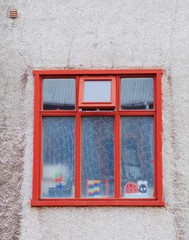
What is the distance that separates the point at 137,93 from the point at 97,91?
576 millimetres

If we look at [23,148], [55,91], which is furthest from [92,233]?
[55,91]

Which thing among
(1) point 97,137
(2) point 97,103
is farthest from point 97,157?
(2) point 97,103

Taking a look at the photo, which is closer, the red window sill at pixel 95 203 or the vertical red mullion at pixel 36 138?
the red window sill at pixel 95 203

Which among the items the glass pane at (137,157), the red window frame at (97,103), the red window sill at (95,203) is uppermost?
the red window frame at (97,103)

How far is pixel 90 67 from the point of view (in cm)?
895

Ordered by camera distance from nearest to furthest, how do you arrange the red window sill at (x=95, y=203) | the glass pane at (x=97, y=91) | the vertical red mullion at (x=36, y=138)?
the red window sill at (x=95, y=203)
the vertical red mullion at (x=36, y=138)
the glass pane at (x=97, y=91)

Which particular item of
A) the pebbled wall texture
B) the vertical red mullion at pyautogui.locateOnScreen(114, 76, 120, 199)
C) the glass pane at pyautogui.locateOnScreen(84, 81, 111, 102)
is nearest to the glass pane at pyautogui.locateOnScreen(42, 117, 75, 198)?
the pebbled wall texture

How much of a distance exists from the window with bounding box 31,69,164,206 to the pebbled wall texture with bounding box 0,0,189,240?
132 mm

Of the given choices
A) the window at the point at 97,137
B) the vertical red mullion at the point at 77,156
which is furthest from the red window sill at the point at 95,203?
the vertical red mullion at the point at 77,156

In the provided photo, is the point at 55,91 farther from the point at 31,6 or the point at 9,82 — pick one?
the point at 31,6

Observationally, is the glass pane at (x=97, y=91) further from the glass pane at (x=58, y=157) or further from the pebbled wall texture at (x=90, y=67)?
the glass pane at (x=58, y=157)

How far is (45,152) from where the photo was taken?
8906 millimetres

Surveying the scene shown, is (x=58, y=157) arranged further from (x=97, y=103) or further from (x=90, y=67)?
(x=90, y=67)

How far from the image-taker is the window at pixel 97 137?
876 cm
